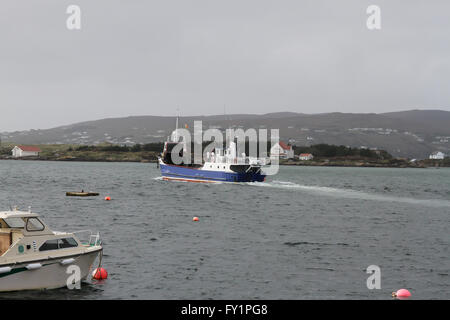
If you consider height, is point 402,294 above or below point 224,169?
below

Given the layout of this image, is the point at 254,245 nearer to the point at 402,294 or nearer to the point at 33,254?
the point at 402,294

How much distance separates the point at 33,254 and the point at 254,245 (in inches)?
744

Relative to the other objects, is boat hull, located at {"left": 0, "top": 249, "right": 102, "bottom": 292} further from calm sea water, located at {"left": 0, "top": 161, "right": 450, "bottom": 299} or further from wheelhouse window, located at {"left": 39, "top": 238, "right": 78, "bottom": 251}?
wheelhouse window, located at {"left": 39, "top": 238, "right": 78, "bottom": 251}

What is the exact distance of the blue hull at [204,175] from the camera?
10525 cm

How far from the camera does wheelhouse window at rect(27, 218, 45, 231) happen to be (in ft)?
82.3

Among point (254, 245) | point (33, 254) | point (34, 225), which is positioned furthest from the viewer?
point (254, 245)

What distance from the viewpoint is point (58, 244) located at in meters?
25.7

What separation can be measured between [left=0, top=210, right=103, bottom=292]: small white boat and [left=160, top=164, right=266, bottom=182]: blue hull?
7895 centimetres

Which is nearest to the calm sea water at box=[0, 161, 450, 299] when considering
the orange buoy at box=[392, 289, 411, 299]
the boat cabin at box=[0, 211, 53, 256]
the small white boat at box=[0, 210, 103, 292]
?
the orange buoy at box=[392, 289, 411, 299]
